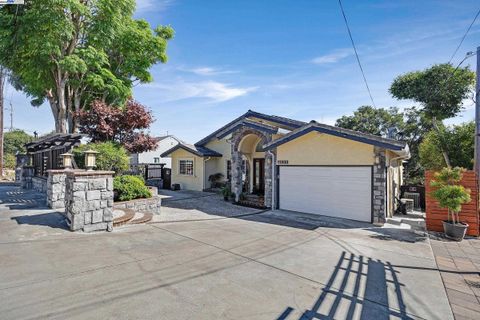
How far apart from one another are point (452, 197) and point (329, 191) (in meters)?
4.09

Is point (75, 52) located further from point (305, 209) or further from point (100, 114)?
point (305, 209)

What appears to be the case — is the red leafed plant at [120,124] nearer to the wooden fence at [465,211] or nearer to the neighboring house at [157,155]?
the wooden fence at [465,211]

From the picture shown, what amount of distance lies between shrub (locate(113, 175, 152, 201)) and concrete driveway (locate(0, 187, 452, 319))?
248 cm

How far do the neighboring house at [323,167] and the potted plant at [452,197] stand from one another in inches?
62.5

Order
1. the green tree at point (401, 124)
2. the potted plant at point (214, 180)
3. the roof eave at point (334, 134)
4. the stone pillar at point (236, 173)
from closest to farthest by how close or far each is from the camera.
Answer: the roof eave at point (334, 134) < the stone pillar at point (236, 173) < the potted plant at point (214, 180) < the green tree at point (401, 124)

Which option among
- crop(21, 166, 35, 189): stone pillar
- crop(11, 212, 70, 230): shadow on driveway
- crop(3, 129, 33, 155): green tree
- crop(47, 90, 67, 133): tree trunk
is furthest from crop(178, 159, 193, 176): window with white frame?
crop(3, 129, 33, 155): green tree

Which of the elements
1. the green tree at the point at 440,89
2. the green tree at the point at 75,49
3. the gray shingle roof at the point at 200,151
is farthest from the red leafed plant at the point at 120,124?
the green tree at the point at 440,89

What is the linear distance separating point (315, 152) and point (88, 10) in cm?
1421

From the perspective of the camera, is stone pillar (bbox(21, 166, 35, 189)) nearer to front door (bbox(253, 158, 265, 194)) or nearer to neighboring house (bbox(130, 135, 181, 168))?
front door (bbox(253, 158, 265, 194))

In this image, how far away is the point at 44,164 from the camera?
13.9 meters

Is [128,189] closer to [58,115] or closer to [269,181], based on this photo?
[269,181]

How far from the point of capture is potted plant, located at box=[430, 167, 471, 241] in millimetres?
7660

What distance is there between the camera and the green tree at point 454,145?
46.5ft

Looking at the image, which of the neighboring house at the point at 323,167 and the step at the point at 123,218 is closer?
the step at the point at 123,218
